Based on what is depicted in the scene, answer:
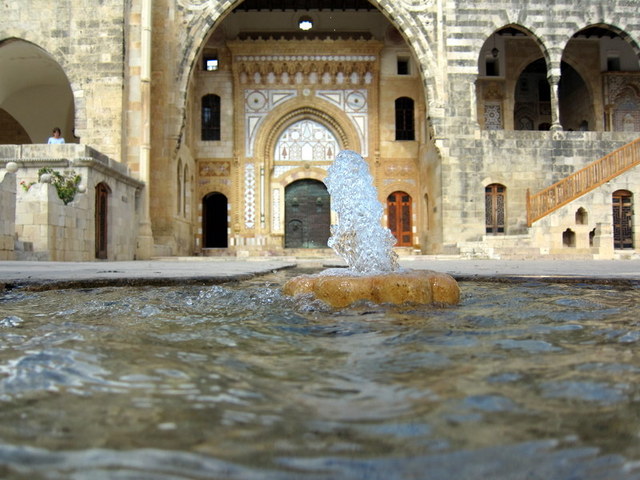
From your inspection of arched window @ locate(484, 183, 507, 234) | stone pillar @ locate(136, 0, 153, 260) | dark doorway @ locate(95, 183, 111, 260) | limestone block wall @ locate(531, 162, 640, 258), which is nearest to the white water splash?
dark doorway @ locate(95, 183, 111, 260)

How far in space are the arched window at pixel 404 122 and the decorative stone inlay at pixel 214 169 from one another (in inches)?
229

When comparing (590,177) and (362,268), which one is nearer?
(362,268)

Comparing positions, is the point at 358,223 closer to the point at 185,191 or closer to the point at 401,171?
the point at 185,191

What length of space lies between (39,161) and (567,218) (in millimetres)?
11945

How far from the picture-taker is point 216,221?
18797mm

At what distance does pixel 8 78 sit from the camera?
16453mm

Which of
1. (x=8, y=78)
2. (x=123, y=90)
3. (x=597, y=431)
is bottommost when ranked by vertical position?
(x=597, y=431)

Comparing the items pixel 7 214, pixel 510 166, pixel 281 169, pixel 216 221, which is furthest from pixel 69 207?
pixel 510 166

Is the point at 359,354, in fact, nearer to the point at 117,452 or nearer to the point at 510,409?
the point at 510,409

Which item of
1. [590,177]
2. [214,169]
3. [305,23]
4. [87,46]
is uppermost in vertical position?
[305,23]

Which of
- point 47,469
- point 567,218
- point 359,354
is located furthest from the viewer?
point 567,218

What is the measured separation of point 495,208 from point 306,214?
6.28 meters

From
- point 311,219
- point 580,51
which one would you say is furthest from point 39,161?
point 580,51

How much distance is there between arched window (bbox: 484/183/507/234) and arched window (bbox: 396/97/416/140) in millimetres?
3961
